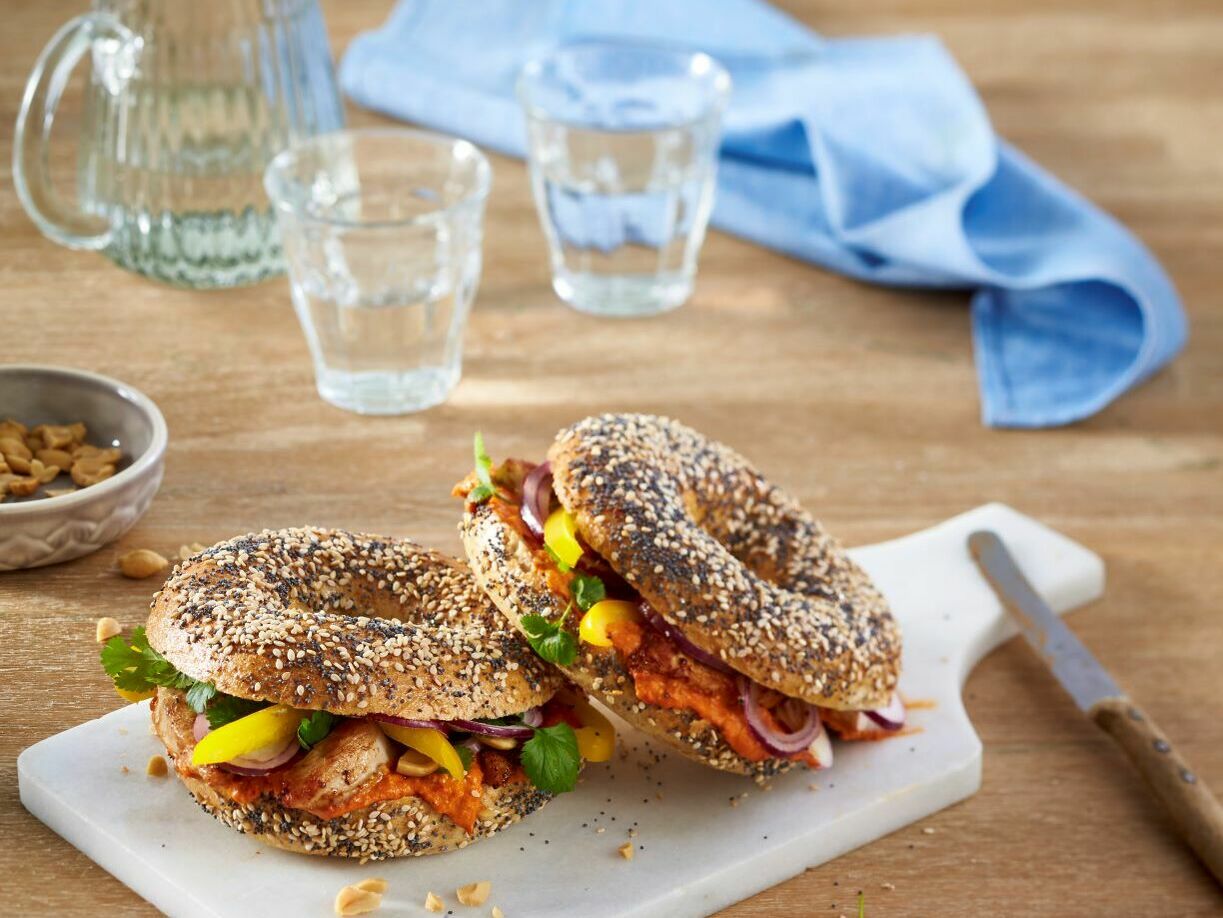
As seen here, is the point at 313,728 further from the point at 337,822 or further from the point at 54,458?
the point at 54,458

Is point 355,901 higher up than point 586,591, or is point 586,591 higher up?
point 586,591

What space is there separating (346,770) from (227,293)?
4.61ft

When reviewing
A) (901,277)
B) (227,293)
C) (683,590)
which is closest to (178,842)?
(683,590)

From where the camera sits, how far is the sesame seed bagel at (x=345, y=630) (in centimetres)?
159

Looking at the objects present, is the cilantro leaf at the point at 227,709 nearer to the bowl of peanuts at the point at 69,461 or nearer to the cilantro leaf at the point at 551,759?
the cilantro leaf at the point at 551,759

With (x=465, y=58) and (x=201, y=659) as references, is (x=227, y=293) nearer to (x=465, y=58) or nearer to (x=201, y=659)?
(x=465, y=58)

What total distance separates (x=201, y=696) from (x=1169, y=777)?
107 cm

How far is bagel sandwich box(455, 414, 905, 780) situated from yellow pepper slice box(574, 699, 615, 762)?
0.07m

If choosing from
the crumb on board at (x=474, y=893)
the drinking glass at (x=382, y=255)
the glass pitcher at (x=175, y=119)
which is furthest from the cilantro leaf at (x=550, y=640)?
the glass pitcher at (x=175, y=119)

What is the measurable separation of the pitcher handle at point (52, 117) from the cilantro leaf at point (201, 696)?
3.91 ft

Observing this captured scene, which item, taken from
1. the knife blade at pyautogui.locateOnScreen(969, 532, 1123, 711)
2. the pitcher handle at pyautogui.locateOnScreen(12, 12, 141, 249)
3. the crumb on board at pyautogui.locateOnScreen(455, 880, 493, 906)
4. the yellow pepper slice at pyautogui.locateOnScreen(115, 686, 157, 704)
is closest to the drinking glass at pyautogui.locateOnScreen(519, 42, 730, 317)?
the pitcher handle at pyautogui.locateOnScreen(12, 12, 141, 249)

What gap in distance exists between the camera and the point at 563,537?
177cm

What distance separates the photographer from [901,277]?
3.02 meters

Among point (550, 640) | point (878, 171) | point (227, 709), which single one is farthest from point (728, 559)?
point (878, 171)
